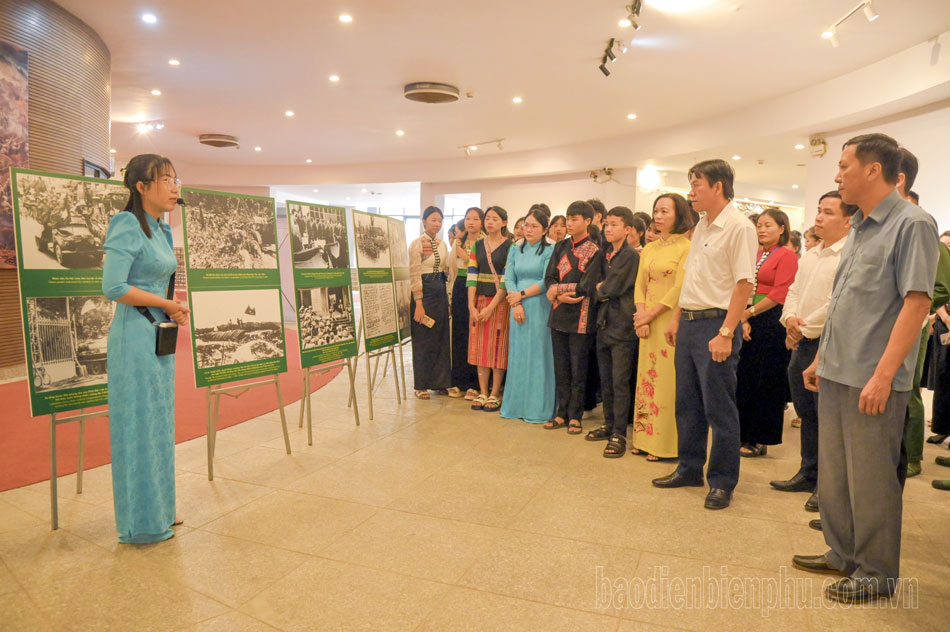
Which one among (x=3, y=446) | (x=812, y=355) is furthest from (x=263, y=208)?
(x=812, y=355)

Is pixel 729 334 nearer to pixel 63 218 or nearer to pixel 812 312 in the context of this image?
pixel 812 312

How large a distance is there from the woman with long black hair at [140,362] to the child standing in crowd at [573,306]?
259cm

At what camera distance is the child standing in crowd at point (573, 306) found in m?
4.09

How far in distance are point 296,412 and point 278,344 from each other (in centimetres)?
143

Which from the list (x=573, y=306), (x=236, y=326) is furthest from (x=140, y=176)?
(x=573, y=306)

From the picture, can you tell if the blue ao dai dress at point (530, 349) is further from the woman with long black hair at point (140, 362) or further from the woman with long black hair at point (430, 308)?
the woman with long black hair at point (140, 362)

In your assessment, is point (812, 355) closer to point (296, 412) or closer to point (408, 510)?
point (408, 510)

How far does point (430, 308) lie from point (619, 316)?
189 centimetres

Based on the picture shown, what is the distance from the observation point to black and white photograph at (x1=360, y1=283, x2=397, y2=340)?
446 centimetres

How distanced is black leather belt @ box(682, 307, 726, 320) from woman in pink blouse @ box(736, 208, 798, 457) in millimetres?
1050

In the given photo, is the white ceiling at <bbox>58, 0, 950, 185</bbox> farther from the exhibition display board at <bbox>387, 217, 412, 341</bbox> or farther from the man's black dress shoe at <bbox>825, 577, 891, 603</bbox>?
the man's black dress shoe at <bbox>825, 577, 891, 603</bbox>

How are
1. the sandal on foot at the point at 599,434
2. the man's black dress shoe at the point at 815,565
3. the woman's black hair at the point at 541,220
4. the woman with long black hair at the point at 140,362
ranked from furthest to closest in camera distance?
the woman's black hair at the point at 541,220, the sandal on foot at the point at 599,434, the woman with long black hair at the point at 140,362, the man's black dress shoe at the point at 815,565

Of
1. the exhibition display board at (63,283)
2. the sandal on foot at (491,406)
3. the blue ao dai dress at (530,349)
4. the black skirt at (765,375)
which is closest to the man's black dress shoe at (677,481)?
the black skirt at (765,375)

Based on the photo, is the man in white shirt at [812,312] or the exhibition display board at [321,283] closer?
the man in white shirt at [812,312]
